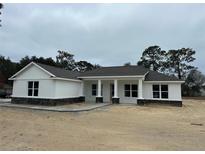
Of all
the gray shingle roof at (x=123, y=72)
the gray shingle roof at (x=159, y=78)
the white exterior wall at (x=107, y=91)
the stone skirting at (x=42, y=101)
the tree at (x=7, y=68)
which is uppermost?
the tree at (x=7, y=68)

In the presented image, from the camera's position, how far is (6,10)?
13617 millimetres

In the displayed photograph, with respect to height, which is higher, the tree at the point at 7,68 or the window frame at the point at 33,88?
the tree at the point at 7,68

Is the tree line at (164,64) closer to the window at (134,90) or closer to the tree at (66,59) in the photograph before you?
the tree at (66,59)

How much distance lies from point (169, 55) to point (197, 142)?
155 ft

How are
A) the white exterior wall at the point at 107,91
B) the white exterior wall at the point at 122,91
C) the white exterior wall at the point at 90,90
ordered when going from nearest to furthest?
1. the white exterior wall at the point at 122,91
2. the white exterior wall at the point at 107,91
3. the white exterior wall at the point at 90,90

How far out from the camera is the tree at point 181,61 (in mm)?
46844

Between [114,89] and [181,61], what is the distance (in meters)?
35.0

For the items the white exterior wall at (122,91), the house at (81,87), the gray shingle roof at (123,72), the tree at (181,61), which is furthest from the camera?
the tree at (181,61)

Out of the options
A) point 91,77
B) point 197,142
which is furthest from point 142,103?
point 197,142

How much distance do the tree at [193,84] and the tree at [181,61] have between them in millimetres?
2172

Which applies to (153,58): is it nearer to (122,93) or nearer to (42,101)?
(122,93)

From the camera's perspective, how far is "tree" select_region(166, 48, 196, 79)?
4684 cm

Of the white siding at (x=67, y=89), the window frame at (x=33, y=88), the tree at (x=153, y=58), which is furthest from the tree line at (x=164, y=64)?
the white siding at (x=67, y=89)

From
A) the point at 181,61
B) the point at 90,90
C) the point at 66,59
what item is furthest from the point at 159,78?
the point at 66,59
